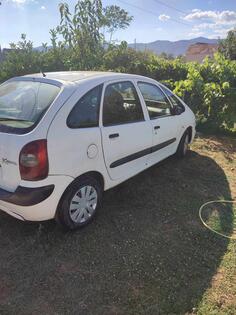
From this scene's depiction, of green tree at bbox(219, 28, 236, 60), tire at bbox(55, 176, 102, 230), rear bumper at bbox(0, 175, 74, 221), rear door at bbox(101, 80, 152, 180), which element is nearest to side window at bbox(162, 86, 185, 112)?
rear door at bbox(101, 80, 152, 180)

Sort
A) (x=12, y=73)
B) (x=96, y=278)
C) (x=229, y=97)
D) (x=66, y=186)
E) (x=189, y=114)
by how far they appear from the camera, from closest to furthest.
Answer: (x=96, y=278) → (x=66, y=186) → (x=189, y=114) → (x=229, y=97) → (x=12, y=73)

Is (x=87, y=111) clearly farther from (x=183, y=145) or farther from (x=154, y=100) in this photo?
(x=183, y=145)

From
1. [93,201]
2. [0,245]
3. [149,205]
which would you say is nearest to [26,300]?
[0,245]

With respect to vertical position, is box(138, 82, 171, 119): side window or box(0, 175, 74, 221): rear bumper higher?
box(138, 82, 171, 119): side window

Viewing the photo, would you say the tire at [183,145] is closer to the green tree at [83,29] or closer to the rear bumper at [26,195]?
the rear bumper at [26,195]

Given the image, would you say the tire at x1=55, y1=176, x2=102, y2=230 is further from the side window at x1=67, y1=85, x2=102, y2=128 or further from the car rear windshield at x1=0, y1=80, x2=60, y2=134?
the car rear windshield at x1=0, y1=80, x2=60, y2=134

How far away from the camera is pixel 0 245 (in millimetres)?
3352

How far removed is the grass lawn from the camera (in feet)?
8.84

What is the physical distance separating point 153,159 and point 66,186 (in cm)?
187

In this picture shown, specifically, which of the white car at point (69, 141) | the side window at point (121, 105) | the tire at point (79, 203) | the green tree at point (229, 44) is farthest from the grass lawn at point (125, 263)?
the green tree at point (229, 44)

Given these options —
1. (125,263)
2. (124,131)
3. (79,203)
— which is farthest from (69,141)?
(125,263)

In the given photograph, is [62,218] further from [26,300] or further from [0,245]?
[26,300]

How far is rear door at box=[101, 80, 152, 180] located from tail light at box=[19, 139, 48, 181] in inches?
32.2

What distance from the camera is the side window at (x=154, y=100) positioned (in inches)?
180
